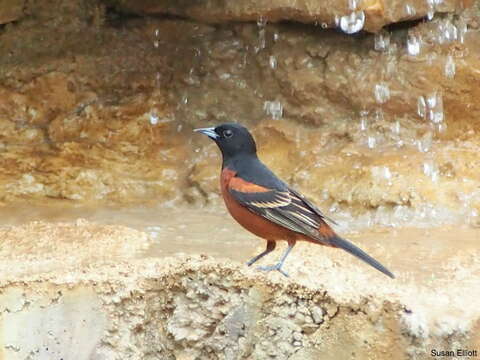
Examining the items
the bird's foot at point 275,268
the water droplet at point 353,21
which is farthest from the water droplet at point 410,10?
the bird's foot at point 275,268

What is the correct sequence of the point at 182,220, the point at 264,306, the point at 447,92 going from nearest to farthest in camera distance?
the point at 264,306 < the point at 182,220 < the point at 447,92

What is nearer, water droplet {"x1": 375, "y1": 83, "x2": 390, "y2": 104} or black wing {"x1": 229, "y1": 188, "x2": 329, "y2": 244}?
black wing {"x1": 229, "y1": 188, "x2": 329, "y2": 244}

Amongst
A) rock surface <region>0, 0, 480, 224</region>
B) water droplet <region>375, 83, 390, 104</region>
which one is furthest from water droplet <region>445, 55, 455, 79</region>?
water droplet <region>375, 83, 390, 104</region>

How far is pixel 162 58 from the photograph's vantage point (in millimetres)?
8141

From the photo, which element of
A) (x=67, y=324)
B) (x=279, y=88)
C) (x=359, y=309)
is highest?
(x=279, y=88)

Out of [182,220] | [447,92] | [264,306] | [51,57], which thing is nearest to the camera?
[264,306]

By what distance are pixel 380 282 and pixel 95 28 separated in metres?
4.10

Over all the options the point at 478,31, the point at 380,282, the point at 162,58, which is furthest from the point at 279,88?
the point at 380,282

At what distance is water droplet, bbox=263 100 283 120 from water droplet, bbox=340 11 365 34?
901mm

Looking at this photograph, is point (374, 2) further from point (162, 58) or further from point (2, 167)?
point (2, 167)

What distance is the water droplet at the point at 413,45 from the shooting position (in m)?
7.41

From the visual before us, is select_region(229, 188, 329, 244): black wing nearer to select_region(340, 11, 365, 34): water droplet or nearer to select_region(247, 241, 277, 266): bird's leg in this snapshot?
select_region(247, 241, 277, 266): bird's leg

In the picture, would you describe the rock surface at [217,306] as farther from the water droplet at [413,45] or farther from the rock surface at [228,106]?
the water droplet at [413,45]

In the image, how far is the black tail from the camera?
4.94 m
